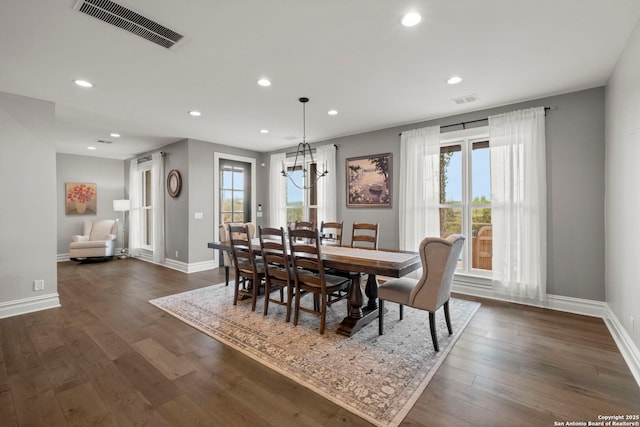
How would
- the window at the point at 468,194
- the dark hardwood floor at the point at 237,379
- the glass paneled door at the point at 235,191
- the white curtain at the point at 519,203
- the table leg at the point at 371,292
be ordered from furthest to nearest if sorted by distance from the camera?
1. the glass paneled door at the point at 235,191
2. the window at the point at 468,194
3. the white curtain at the point at 519,203
4. the table leg at the point at 371,292
5. the dark hardwood floor at the point at 237,379

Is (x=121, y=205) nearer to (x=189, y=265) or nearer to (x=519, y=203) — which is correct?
(x=189, y=265)

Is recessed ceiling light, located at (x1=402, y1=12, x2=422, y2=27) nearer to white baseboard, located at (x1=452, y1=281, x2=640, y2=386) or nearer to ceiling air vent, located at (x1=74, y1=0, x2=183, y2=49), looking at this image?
ceiling air vent, located at (x1=74, y1=0, x2=183, y2=49)

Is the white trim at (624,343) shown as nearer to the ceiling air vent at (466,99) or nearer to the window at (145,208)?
the ceiling air vent at (466,99)

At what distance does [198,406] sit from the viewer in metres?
1.78

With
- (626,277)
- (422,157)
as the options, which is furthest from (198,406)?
(422,157)

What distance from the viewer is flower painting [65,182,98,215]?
23.0ft

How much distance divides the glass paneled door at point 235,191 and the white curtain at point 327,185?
196cm

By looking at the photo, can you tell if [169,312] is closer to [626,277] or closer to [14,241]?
[14,241]

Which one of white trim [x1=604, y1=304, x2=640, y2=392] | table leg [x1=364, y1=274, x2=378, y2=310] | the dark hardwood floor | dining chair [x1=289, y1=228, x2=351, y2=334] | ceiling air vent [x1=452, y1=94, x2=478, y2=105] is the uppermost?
ceiling air vent [x1=452, y1=94, x2=478, y2=105]

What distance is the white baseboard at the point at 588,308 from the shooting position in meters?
2.21

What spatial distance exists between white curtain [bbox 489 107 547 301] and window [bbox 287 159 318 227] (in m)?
3.15

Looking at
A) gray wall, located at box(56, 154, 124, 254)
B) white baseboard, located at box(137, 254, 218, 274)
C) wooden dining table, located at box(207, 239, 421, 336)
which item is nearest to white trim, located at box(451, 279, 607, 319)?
wooden dining table, located at box(207, 239, 421, 336)

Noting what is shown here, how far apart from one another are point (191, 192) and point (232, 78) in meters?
3.19

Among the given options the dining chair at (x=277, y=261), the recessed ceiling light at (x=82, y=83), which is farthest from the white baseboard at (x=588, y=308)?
the recessed ceiling light at (x=82, y=83)
